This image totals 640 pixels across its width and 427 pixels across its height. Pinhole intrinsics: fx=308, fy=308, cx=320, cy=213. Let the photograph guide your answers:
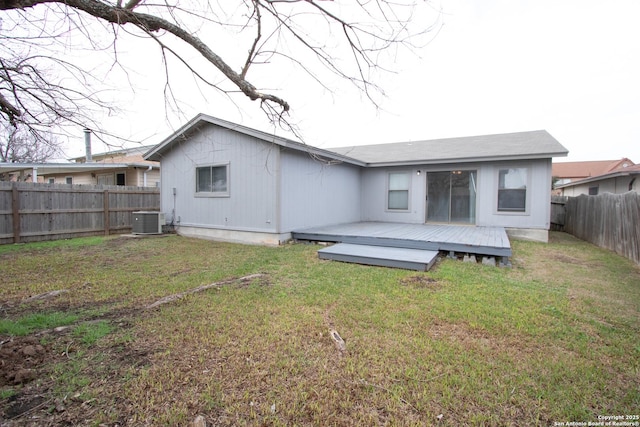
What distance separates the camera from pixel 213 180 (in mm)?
9188

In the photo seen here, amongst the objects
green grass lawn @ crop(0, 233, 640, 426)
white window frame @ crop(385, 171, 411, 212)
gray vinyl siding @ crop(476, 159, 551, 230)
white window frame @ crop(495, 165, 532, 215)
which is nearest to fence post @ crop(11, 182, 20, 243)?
green grass lawn @ crop(0, 233, 640, 426)

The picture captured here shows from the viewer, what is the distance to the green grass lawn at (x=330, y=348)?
1947mm

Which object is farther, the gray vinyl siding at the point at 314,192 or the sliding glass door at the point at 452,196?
the sliding glass door at the point at 452,196

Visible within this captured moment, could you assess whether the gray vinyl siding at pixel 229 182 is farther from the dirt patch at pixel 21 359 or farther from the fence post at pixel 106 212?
the dirt patch at pixel 21 359

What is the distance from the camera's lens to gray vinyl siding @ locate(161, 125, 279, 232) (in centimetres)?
805

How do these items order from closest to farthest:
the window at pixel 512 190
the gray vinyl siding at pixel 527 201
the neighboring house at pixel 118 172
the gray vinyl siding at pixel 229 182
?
1. the gray vinyl siding at pixel 229 182
2. the gray vinyl siding at pixel 527 201
3. the window at pixel 512 190
4. the neighboring house at pixel 118 172

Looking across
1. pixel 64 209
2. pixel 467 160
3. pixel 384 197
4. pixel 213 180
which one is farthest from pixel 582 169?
pixel 64 209

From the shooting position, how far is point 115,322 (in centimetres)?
320

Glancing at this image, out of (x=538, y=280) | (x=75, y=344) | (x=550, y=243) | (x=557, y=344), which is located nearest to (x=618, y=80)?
(x=550, y=243)

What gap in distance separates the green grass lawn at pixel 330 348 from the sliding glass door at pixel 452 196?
17.4ft

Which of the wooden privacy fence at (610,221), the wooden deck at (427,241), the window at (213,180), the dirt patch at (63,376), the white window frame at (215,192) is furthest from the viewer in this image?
the window at (213,180)

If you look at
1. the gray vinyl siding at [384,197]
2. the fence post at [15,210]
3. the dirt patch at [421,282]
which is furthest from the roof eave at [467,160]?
the fence post at [15,210]

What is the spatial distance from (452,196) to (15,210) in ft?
42.8

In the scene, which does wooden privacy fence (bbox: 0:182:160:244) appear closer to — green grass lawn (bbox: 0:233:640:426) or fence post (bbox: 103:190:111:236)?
fence post (bbox: 103:190:111:236)
